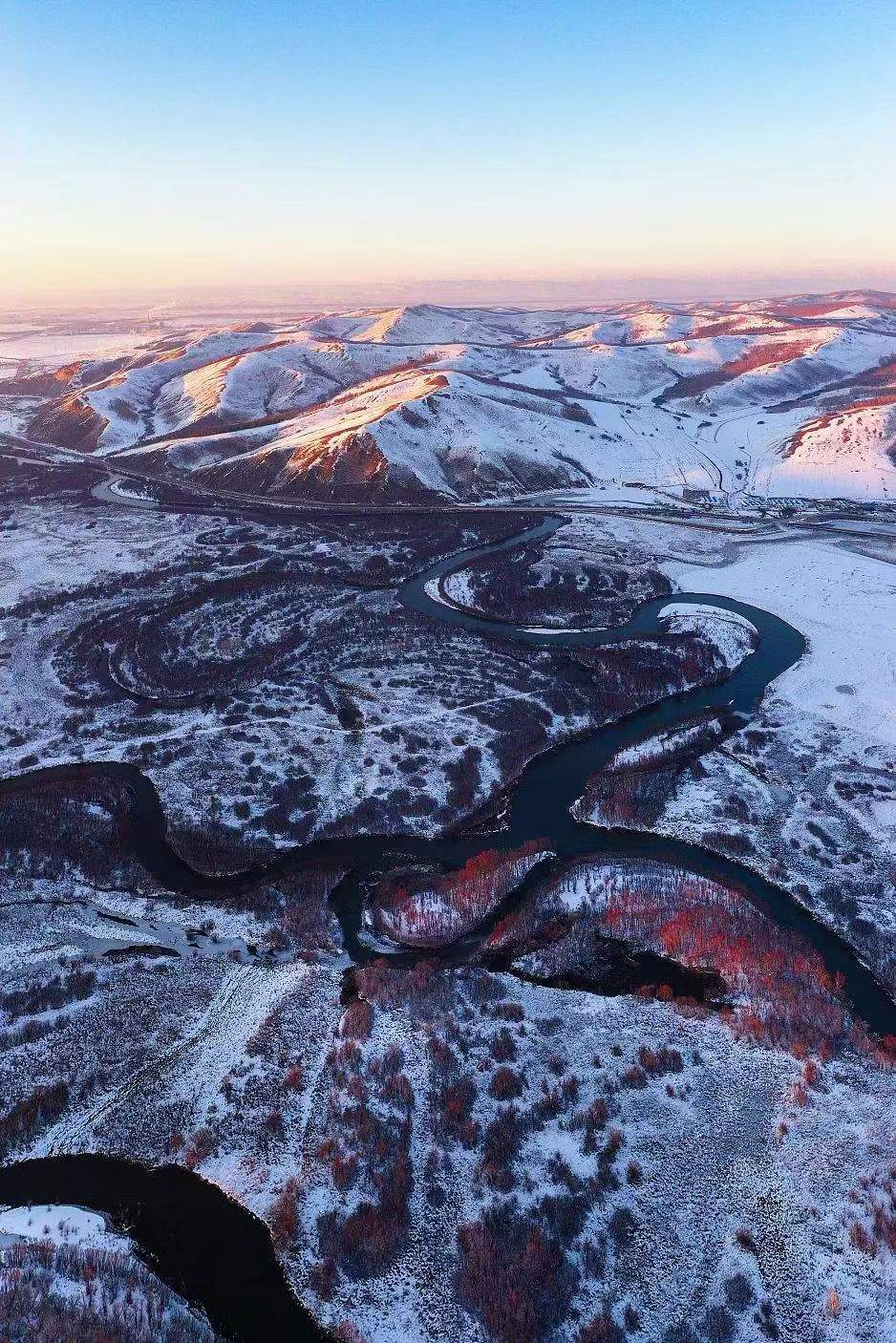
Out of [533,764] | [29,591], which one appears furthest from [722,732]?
[29,591]

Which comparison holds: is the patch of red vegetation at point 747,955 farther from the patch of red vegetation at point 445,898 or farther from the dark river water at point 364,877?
the patch of red vegetation at point 445,898

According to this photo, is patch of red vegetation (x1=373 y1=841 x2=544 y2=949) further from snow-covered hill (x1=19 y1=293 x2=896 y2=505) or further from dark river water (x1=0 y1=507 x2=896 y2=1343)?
snow-covered hill (x1=19 y1=293 x2=896 y2=505)

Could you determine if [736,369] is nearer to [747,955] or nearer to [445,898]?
[747,955]

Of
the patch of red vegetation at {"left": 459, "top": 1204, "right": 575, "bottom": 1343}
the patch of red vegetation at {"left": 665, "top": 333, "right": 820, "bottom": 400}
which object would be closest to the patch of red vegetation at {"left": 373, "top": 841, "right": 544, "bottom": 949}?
the patch of red vegetation at {"left": 459, "top": 1204, "right": 575, "bottom": 1343}

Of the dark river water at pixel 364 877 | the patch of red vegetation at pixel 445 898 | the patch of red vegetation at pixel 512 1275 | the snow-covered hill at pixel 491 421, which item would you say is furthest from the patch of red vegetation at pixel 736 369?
the patch of red vegetation at pixel 512 1275

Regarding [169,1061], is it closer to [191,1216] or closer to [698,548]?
[191,1216]

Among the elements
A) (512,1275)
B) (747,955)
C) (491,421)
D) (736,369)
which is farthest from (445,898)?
(736,369)
